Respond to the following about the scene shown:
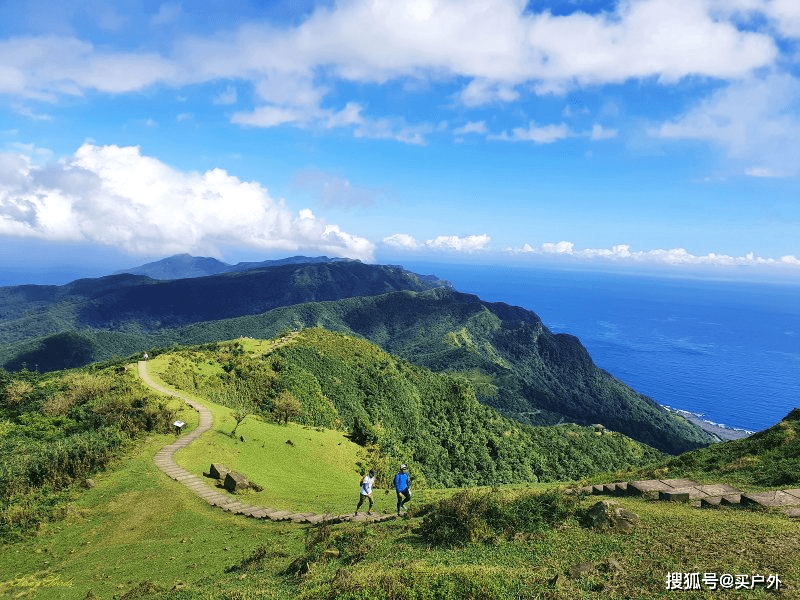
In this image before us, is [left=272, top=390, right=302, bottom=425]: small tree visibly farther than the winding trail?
Yes

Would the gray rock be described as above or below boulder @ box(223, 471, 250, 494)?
above

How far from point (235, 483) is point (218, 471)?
189 centimetres

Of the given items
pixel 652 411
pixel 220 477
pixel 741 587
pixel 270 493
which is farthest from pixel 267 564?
pixel 652 411

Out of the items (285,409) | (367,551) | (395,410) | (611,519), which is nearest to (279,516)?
(367,551)

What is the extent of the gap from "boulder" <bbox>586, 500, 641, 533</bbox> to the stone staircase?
3.33 m

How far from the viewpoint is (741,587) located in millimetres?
9875

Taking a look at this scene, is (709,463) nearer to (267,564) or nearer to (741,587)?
(741,587)

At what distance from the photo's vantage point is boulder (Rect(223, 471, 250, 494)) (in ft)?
72.3

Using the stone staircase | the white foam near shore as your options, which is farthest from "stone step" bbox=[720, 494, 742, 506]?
the white foam near shore

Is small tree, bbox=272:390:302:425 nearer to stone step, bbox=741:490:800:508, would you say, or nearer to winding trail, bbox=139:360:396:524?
winding trail, bbox=139:360:396:524

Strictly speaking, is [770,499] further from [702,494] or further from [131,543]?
[131,543]

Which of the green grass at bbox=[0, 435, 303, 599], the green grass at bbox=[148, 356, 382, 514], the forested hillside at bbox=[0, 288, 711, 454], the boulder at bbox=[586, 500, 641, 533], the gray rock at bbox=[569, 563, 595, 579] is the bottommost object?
the forested hillside at bbox=[0, 288, 711, 454]

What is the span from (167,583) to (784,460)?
25.7 m

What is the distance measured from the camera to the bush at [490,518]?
13898 mm
